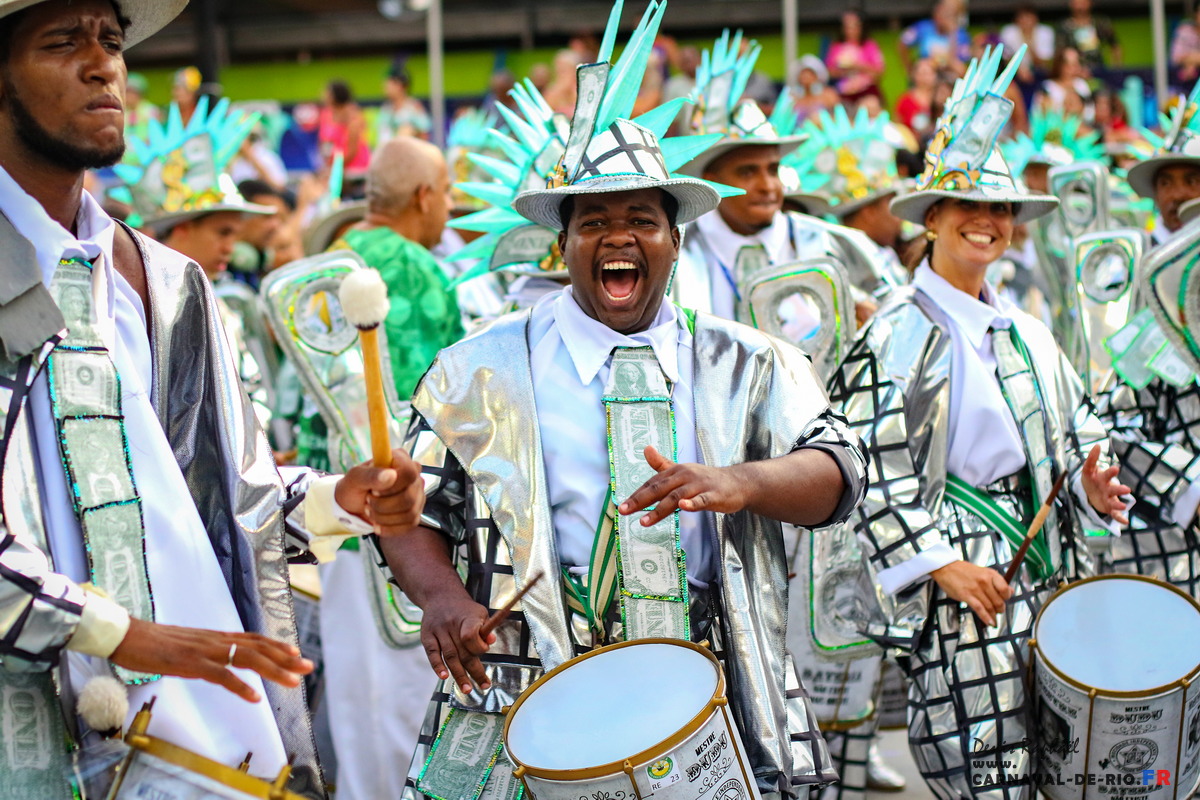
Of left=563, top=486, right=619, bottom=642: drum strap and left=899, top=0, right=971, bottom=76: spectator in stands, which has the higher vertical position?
left=899, top=0, right=971, bottom=76: spectator in stands

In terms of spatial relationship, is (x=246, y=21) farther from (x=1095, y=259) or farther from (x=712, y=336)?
(x=712, y=336)

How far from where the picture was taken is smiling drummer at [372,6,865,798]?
2.72m

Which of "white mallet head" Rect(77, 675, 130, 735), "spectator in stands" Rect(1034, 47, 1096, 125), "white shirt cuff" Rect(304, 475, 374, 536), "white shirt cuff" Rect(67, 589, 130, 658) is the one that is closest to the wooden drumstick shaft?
"white shirt cuff" Rect(304, 475, 374, 536)

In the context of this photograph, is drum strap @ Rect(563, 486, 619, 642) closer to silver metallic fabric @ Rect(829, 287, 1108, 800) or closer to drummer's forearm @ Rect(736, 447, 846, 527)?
drummer's forearm @ Rect(736, 447, 846, 527)

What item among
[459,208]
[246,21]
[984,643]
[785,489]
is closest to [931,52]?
[459,208]

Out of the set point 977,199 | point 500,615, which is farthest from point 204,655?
point 977,199

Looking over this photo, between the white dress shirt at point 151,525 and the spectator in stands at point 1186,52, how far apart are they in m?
12.3

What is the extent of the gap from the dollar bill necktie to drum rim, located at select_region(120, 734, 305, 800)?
7.96 feet

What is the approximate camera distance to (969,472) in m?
3.90

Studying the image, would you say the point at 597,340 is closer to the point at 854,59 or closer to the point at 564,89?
the point at 564,89

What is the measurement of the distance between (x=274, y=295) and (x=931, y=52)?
1080 cm

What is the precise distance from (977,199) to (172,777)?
9.28 feet

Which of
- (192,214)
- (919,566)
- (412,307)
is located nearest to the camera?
(919,566)

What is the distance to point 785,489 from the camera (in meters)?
2.67
